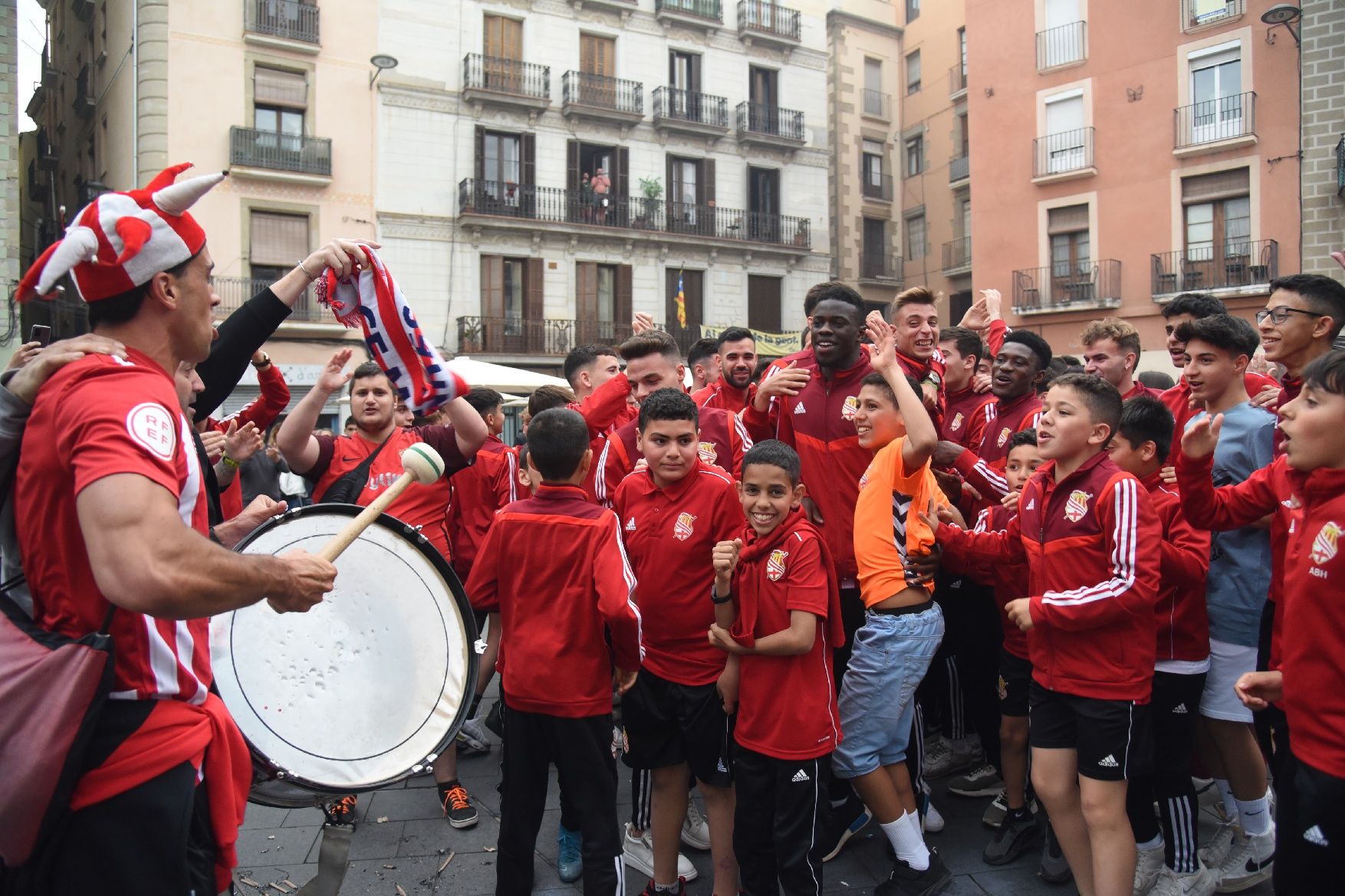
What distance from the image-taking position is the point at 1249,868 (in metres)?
3.93

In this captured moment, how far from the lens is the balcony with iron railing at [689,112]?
26.4 metres

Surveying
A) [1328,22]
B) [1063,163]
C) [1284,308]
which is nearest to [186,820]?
[1284,308]

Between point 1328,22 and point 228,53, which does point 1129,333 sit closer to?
point 1328,22

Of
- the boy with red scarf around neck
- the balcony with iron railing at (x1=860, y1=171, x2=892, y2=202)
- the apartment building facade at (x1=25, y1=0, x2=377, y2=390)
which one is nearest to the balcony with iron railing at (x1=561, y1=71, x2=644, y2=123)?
the apartment building facade at (x1=25, y1=0, x2=377, y2=390)

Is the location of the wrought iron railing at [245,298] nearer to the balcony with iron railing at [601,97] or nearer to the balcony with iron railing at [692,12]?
the balcony with iron railing at [601,97]

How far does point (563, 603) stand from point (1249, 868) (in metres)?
3.22

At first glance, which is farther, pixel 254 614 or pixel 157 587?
pixel 254 614

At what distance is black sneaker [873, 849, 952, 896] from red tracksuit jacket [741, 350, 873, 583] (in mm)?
1284

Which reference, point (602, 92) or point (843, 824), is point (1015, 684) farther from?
point (602, 92)

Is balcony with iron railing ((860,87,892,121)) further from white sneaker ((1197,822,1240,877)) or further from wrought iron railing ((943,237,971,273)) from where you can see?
white sneaker ((1197,822,1240,877))

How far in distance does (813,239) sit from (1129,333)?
82.2ft

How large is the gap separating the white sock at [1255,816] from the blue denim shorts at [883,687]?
4.91 feet

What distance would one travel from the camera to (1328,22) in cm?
1355

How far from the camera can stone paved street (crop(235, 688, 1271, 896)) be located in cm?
395
